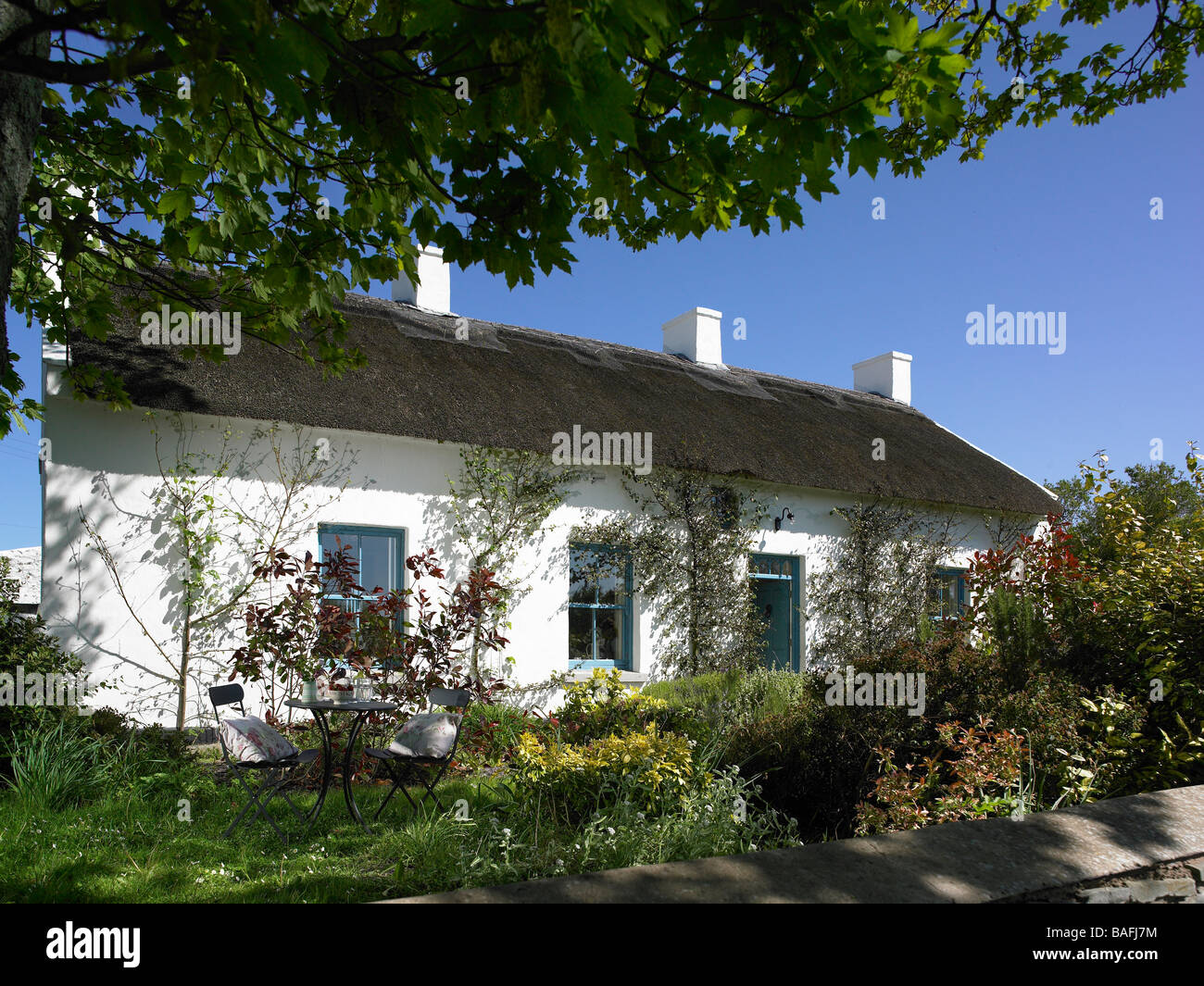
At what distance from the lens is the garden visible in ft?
11.7

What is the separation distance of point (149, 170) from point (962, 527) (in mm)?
12438

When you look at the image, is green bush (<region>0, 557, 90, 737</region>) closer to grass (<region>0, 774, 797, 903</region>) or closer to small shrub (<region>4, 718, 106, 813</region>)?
small shrub (<region>4, 718, 106, 813</region>)

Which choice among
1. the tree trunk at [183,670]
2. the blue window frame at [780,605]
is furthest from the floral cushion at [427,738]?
the blue window frame at [780,605]

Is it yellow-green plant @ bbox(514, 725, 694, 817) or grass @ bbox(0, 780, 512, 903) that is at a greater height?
yellow-green plant @ bbox(514, 725, 694, 817)

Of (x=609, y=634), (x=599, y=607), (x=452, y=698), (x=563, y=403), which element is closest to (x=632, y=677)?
(x=609, y=634)

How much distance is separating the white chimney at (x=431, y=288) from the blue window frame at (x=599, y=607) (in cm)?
477

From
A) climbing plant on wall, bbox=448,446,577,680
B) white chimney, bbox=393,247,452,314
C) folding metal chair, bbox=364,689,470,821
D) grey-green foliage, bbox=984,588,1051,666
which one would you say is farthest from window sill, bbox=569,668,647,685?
white chimney, bbox=393,247,452,314

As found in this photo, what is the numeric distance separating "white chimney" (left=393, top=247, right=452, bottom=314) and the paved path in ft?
34.7

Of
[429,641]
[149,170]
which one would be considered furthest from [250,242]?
[429,641]

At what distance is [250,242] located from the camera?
4.33m

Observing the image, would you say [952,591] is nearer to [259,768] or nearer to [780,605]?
[780,605]

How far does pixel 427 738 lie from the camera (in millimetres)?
4918
